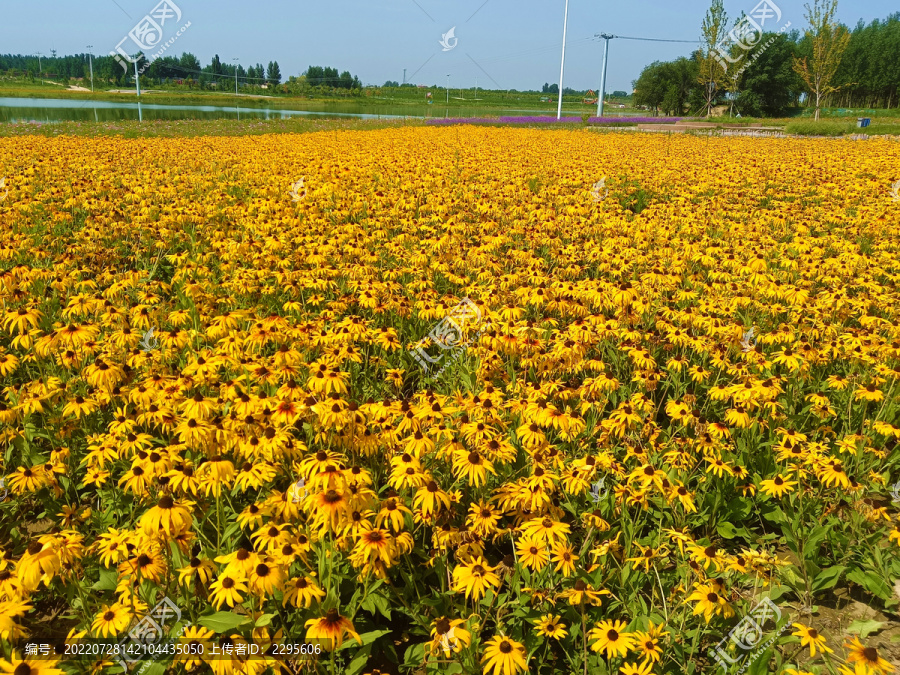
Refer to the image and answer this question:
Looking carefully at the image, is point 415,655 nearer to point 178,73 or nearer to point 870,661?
point 870,661

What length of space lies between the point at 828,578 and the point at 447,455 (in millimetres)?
2806

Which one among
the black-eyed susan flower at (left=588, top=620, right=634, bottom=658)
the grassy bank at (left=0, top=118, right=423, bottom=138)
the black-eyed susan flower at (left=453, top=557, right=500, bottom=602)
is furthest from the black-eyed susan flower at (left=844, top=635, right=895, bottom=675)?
the grassy bank at (left=0, top=118, right=423, bottom=138)

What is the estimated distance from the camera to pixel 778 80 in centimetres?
8081

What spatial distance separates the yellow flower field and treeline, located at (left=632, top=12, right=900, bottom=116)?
81.0 m

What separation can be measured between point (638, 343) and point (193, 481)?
4.48m

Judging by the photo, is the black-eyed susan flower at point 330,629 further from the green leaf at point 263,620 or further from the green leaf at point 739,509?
the green leaf at point 739,509

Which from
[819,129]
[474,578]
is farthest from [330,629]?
[819,129]

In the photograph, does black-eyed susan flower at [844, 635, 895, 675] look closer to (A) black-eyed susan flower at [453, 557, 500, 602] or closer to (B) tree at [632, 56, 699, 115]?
(A) black-eyed susan flower at [453, 557, 500, 602]

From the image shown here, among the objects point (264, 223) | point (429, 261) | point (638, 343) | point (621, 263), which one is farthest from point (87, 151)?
point (638, 343)

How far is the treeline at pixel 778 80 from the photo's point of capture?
265 ft

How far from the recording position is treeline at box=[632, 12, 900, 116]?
80.6 meters

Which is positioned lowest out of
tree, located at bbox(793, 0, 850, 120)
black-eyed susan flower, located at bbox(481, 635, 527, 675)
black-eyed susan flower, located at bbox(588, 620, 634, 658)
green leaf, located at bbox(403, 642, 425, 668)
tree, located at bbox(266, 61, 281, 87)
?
green leaf, located at bbox(403, 642, 425, 668)

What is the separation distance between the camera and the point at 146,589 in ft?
9.94

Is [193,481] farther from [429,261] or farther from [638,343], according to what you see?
[429,261]
